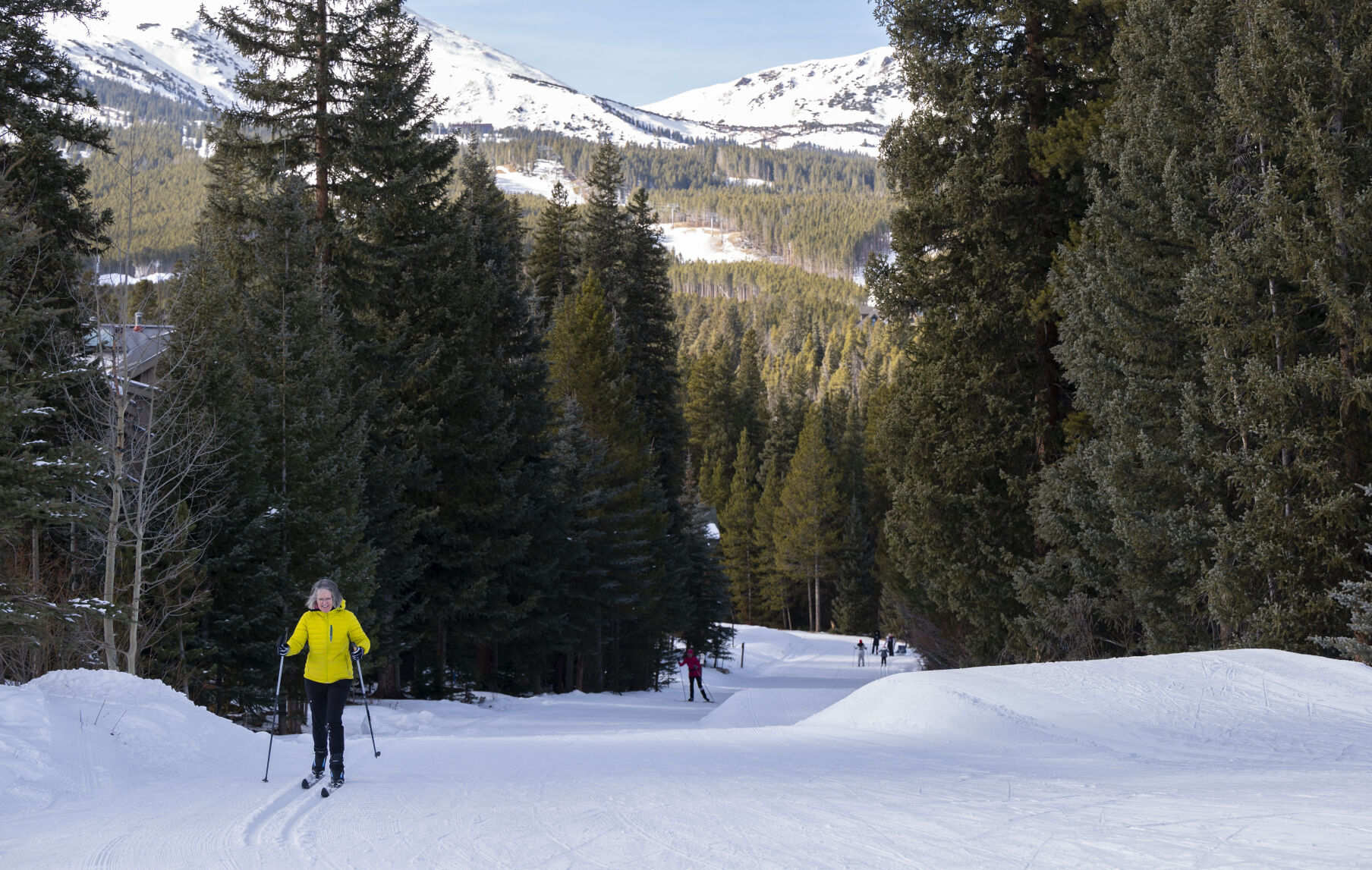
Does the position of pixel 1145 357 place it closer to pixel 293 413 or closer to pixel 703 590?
pixel 293 413

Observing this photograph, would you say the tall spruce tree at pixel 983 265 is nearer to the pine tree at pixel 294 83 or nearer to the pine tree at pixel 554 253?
the pine tree at pixel 294 83

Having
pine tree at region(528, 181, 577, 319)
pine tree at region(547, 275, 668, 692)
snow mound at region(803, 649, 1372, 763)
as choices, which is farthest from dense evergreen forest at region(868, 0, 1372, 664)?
pine tree at region(528, 181, 577, 319)

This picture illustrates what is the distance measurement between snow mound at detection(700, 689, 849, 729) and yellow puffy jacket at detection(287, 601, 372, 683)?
409 inches

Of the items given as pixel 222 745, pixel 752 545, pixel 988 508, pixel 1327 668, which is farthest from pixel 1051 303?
pixel 752 545

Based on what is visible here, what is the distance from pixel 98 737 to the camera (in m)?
8.50

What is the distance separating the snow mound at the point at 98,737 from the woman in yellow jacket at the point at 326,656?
1538mm

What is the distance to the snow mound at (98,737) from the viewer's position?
759 cm

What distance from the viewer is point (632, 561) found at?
31125mm

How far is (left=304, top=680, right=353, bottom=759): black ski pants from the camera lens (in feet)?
26.6

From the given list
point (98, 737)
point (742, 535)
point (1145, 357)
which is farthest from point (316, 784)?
point (742, 535)

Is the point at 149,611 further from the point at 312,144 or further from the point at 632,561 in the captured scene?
the point at 632,561

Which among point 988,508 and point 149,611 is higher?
point 988,508

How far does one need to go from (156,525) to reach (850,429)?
2542 inches

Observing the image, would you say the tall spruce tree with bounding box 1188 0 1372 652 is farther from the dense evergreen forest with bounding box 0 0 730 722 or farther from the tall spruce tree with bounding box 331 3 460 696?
the tall spruce tree with bounding box 331 3 460 696
